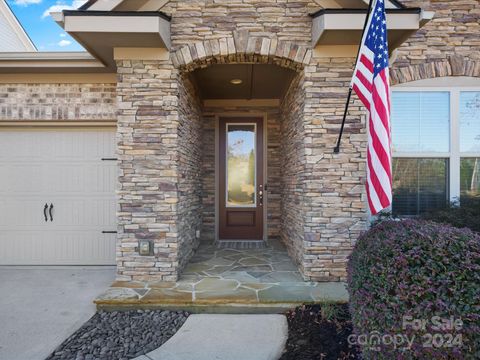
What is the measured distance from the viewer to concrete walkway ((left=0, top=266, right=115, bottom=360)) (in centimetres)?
257

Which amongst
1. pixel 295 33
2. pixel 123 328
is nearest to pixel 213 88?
pixel 295 33

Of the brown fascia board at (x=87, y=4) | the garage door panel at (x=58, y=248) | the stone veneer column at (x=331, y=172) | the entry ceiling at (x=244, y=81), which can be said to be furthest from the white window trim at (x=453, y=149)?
the garage door panel at (x=58, y=248)

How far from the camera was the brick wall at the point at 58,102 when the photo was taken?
173 inches

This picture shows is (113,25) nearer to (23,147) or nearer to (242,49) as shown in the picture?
(242,49)

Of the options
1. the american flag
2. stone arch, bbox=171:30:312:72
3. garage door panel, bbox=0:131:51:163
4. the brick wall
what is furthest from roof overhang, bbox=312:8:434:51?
garage door panel, bbox=0:131:51:163

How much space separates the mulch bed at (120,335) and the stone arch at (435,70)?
402 cm

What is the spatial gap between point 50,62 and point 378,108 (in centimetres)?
436

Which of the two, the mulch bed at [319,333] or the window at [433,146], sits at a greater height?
the window at [433,146]

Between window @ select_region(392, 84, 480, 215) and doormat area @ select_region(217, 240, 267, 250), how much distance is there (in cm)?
245

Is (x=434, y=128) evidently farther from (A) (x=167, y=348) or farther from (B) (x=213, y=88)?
(A) (x=167, y=348)

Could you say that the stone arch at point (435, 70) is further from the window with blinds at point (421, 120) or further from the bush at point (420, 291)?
the bush at point (420, 291)

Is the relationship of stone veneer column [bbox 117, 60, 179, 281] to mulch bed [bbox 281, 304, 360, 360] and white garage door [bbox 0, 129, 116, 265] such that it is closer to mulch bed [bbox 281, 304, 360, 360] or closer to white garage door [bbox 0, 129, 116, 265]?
white garage door [bbox 0, 129, 116, 265]

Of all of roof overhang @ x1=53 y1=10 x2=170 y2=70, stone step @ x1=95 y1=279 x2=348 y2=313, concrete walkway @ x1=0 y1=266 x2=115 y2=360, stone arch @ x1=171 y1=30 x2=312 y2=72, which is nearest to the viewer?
concrete walkway @ x1=0 y1=266 x2=115 y2=360

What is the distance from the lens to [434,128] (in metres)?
4.01
